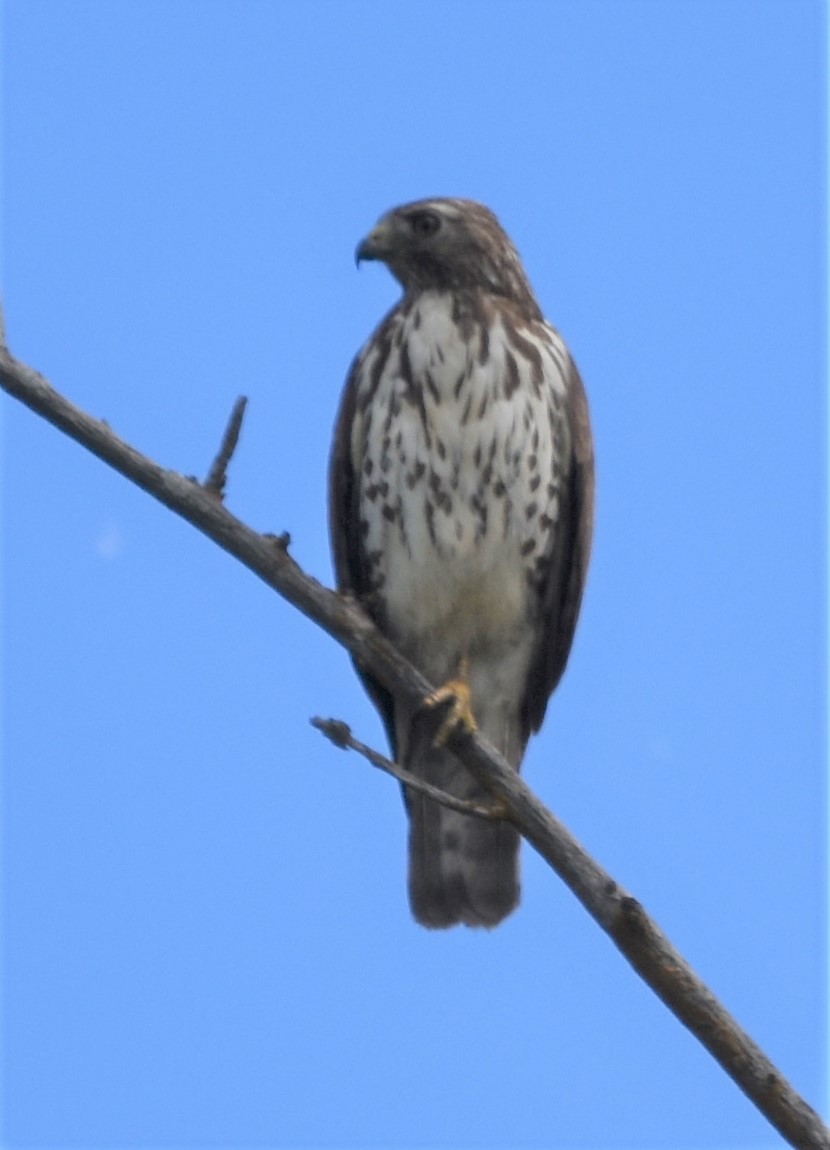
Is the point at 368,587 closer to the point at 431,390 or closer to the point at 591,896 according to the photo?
the point at 431,390

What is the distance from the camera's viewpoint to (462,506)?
5664mm

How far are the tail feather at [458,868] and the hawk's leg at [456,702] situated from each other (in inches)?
16.2

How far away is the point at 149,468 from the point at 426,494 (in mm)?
1411

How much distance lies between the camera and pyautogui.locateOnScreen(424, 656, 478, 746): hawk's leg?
203 inches

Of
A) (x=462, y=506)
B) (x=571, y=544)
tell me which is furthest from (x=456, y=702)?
(x=571, y=544)

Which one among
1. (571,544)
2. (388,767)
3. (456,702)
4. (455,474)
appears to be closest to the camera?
(388,767)

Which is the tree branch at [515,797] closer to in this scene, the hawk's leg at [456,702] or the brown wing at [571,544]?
the hawk's leg at [456,702]

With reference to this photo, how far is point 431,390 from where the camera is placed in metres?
5.71

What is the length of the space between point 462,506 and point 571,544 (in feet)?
1.71

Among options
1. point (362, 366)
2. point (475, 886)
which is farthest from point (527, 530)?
point (475, 886)

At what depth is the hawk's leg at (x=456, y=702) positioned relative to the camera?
516 cm

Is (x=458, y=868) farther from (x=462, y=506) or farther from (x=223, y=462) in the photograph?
(x=223, y=462)

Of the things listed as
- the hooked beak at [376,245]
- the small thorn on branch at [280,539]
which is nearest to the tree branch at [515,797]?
the small thorn on branch at [280,539]

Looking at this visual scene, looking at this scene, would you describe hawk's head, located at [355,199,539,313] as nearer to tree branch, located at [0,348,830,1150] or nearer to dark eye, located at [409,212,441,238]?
dark eye, located at [409,212,441,238]
